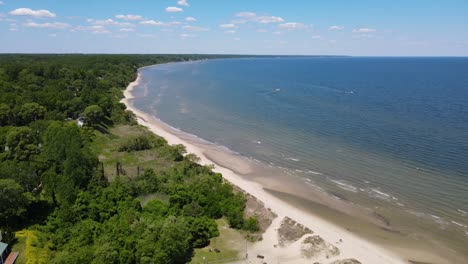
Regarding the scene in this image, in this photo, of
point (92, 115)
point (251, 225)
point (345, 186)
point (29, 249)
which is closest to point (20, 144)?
point (92, 115)

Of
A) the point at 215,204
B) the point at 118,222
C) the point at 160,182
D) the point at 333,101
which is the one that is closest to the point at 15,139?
the point at 160,182

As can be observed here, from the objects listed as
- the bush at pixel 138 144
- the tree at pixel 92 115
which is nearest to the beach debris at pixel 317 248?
the bush at pixel 138 144

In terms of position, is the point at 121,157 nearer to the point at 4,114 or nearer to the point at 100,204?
the point at 100,204

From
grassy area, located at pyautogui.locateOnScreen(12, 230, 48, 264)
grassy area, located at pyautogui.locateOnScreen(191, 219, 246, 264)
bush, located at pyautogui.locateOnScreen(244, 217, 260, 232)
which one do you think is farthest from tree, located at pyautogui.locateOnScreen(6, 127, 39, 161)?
bush, located at pyautogui.locateOnScreen(244, 217, 260, 232)

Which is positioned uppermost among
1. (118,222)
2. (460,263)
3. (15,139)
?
(15,139)

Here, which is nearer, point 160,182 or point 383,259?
point 383,259

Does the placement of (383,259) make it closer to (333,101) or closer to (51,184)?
(51,184)
